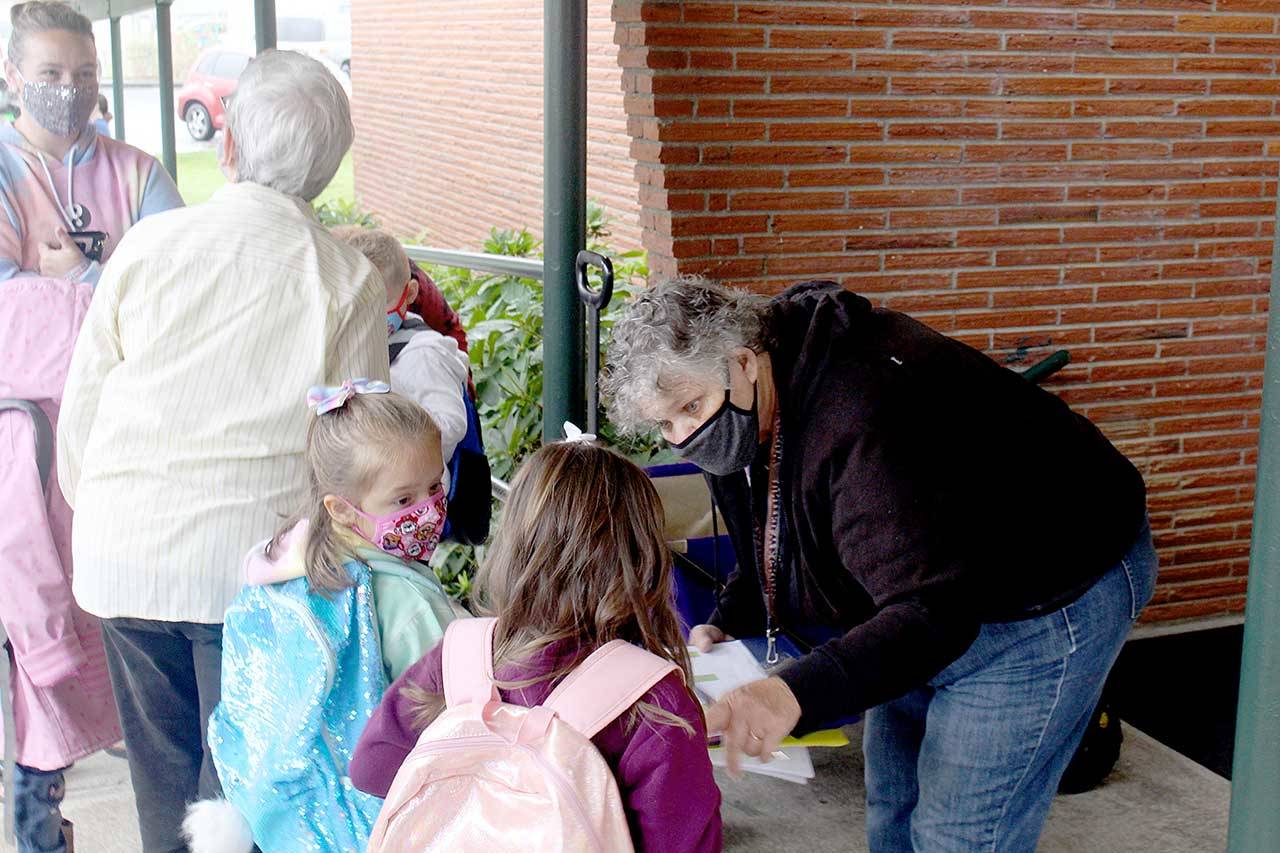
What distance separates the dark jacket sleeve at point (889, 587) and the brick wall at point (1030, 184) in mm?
2623

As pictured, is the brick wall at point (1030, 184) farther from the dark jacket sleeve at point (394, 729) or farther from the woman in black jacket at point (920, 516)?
the dark jacket sleeve at point (394, 729)

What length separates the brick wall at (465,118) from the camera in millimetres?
8805

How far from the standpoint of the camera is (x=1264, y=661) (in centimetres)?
165

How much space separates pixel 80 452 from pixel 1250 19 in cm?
464

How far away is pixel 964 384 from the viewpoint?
88.1 inches

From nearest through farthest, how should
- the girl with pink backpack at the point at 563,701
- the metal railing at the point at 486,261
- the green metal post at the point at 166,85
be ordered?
the girl with pink backpack at the point at 563,701 → the metal railing at the point at 486,261 → the green metal post at the point at 166,85

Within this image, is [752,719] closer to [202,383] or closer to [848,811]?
[202,383]

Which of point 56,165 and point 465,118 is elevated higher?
point 465,118

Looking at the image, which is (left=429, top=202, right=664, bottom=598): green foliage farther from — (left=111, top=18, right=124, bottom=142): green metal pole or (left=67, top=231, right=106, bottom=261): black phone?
(left=111, top=18, right=124, bottom=142): green metal pole

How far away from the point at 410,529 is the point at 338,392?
268mm

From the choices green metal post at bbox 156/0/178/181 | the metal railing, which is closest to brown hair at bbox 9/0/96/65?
Result: the metal railing

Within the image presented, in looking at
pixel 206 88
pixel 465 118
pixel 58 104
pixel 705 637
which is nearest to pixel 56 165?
pixel 58 104

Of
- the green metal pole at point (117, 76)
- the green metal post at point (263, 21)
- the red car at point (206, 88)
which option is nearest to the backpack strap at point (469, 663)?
the green metal post at point (263, 21)

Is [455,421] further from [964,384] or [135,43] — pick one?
[135,43]
